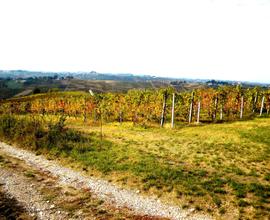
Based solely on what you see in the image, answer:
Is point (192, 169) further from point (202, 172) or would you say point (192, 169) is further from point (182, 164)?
point (182, 164)

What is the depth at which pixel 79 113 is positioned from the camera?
319 ft

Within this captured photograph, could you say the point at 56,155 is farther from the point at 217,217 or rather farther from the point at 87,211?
the point at 217,217

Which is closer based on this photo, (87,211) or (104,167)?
(87,211)

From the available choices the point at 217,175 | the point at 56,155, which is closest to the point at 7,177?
the point at 56,155

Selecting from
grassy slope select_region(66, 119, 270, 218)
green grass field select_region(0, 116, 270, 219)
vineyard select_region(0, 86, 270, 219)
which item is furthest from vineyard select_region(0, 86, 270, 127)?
grassy slope select_region(66, 119, 270, 218)

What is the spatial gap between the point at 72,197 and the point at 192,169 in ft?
32.0

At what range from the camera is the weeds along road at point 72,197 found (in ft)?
48.2

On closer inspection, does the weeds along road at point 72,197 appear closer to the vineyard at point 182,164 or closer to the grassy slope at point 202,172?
the vineyard at point 182,164

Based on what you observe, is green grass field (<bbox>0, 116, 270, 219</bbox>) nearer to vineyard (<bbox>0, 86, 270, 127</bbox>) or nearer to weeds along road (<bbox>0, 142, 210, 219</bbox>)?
weeds along road (<bbox>0, 142, 210, 219</bbox>)

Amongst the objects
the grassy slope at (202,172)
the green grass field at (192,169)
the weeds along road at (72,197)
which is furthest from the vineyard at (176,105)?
the weeds along road at (72,197)

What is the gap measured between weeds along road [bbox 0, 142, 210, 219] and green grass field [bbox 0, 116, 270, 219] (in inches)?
42.0

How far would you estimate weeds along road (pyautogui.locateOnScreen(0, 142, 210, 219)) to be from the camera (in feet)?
48.2

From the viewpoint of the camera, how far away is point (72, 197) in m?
16.9

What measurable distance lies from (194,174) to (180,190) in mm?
3610
